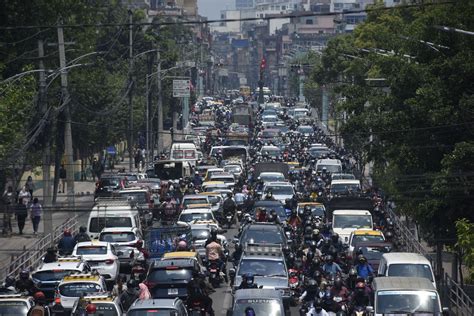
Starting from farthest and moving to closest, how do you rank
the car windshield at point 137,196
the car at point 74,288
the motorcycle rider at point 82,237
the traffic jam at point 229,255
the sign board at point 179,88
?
the sign board at point 179,88 → the car windshield at point 137,196 → the motorcycle rider at point 82,237 → the car at point 74,288 → the traffic jam at point 229,255

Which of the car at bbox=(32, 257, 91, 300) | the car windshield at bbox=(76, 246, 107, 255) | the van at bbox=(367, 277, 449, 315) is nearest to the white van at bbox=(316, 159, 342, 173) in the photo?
the car windshield at bbox=(76, 246, 107, 255)

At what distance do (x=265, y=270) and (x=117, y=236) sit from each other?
9688 mm

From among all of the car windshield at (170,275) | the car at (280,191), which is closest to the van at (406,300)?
the car windshield at (170,275)

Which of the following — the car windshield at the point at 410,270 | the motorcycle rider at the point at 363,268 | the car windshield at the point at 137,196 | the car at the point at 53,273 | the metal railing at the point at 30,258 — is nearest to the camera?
the car windshield at the point at 410,270

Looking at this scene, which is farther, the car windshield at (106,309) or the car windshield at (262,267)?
the car windshield at (262,267)

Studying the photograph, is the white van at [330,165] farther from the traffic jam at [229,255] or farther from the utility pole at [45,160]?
the utility pole at [45,160]

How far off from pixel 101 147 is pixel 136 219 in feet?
133

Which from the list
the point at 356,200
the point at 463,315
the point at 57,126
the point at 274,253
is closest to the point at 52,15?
the point at 57,126

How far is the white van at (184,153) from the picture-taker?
84062 millimetres

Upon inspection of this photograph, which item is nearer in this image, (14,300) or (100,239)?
(14,300)

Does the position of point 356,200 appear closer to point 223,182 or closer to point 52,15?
point 223,182

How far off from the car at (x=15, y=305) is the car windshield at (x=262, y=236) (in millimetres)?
14068

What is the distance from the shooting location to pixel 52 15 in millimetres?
67250

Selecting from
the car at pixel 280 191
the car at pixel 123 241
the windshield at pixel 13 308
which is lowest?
the car at pixel 280 191
